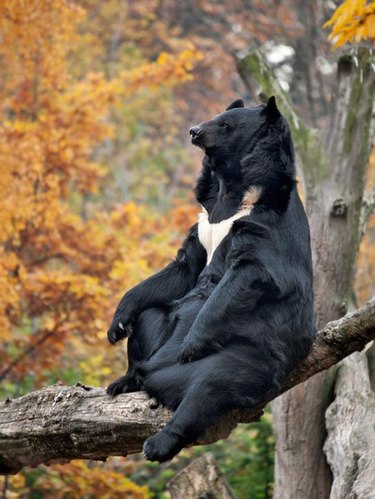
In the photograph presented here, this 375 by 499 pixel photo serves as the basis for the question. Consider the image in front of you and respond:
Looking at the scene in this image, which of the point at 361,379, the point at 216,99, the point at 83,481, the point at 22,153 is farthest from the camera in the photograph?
the point at 216,99

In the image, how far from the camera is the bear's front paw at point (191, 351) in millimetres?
3691

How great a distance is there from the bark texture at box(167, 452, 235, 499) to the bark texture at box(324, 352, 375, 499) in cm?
65

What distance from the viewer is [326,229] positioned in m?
5.66

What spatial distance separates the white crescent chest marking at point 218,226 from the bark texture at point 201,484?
57.7 inches

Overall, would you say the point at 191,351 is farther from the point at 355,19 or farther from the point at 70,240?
the point at 70,240

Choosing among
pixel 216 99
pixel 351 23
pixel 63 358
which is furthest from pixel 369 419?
pixel 216 99

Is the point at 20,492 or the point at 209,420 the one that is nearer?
the point at 209,420

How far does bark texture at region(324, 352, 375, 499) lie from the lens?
4340 millimetres

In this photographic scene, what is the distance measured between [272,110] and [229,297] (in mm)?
988

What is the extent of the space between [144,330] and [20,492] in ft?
12.5

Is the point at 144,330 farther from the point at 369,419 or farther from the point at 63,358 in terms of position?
the point at 63,358

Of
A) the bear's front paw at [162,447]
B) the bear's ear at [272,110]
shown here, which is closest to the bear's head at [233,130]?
the bear's ear at [272,110]

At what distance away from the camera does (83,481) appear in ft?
21.1

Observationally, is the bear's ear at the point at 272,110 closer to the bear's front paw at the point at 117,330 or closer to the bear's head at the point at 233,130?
the bear's head at the point at 233,130
